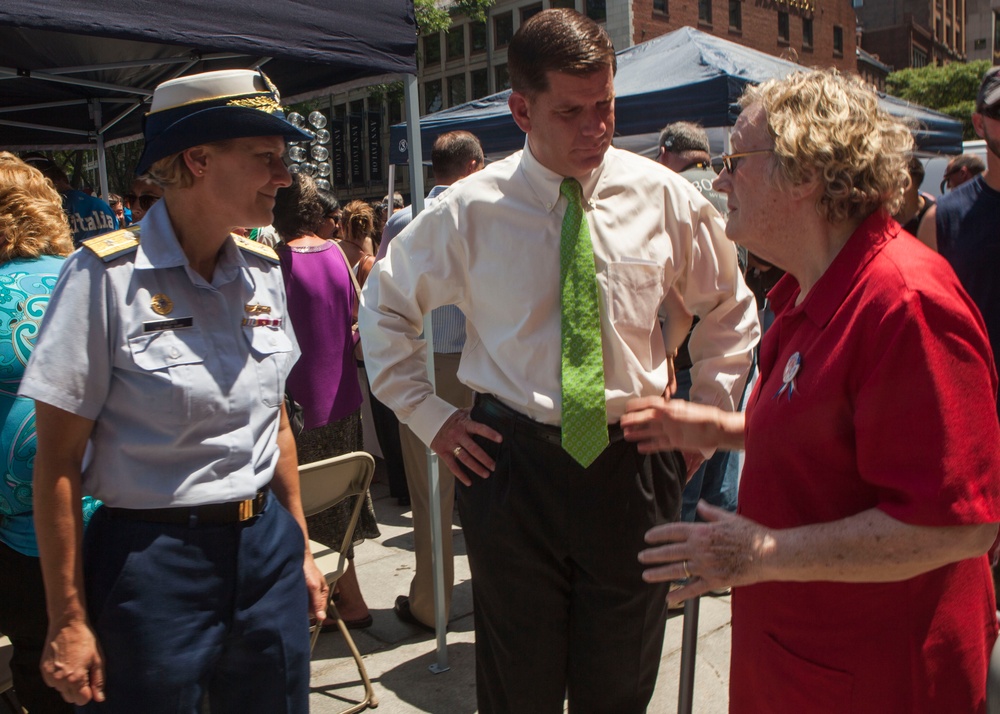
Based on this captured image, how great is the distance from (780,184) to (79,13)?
2020mm

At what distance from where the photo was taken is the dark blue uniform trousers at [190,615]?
1722 mm

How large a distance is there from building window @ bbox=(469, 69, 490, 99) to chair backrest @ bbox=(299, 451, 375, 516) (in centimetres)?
4290

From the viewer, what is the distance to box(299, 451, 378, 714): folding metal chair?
9.91 feet

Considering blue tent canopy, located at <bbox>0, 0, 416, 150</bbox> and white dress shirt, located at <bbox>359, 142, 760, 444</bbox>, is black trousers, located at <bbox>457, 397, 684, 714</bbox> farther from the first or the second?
blue tent canopy, located at <bbox>0, 0, 416, 150</bbox>

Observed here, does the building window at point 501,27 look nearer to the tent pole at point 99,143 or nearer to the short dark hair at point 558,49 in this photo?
the tent pole at point 99,143

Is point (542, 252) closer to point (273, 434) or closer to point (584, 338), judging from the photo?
point (584, 338)

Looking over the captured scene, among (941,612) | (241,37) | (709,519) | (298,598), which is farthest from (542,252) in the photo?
(241,37)

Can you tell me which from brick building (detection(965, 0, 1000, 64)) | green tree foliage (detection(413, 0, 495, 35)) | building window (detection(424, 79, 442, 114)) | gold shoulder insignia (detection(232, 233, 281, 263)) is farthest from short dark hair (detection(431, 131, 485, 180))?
brick building (detection(965, 0, 1000, 64))

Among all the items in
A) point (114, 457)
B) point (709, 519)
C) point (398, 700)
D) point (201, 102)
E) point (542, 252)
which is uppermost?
point (201, 102)

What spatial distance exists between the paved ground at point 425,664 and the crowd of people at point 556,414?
1.14 m

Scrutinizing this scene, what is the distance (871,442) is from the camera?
4.06 feet

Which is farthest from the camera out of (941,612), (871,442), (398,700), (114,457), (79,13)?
(398,700)

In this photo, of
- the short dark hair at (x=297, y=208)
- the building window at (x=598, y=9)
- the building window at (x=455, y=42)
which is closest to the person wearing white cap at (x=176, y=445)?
the short dark hair at (x=297, y=208)

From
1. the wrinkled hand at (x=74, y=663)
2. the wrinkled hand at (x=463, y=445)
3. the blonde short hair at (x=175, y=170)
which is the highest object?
the blonde short hair at (x=175, y=170)
